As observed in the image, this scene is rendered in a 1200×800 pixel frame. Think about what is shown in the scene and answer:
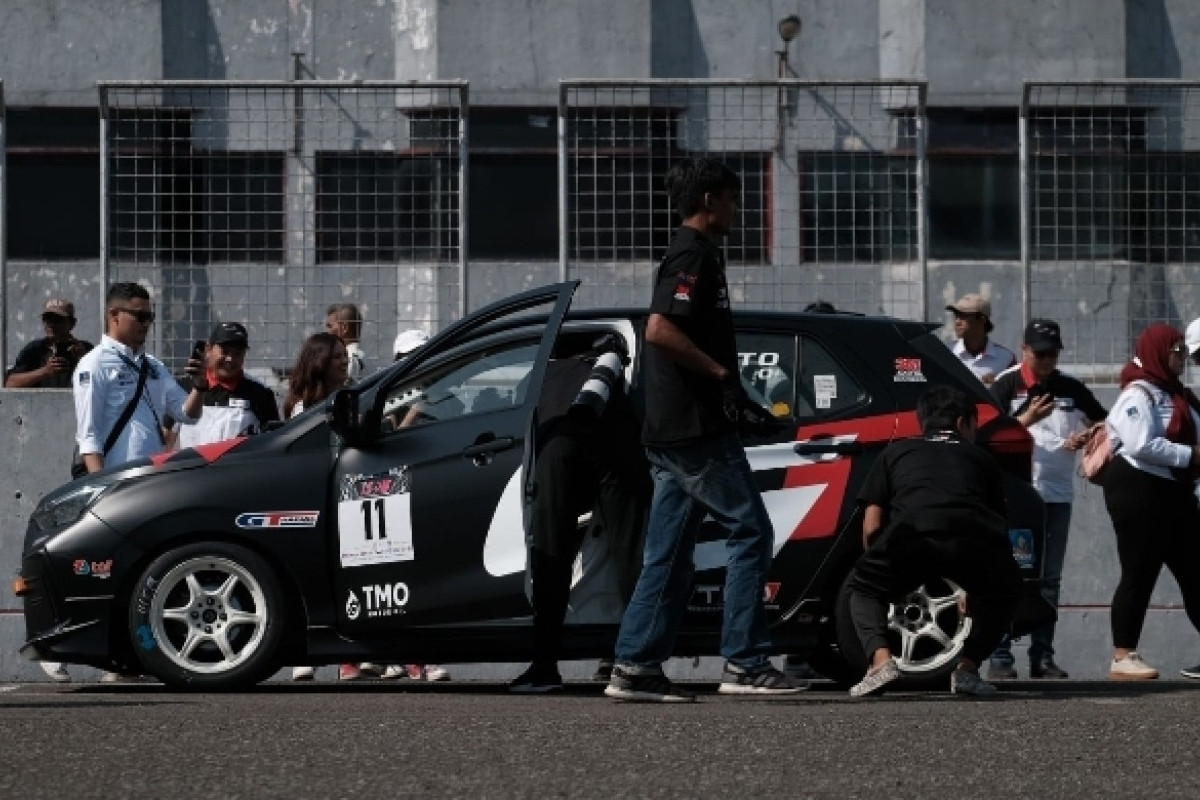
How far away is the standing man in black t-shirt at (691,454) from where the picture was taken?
36.8ft

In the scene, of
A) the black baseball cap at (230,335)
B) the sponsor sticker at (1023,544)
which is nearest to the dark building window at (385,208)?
the black baseball cap at (230,335)

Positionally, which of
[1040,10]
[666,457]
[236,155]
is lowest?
[666,457]

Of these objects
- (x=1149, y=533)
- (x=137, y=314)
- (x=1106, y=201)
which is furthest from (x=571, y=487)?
(x=1106, y=201)

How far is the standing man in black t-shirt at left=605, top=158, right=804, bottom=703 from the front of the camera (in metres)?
11.2

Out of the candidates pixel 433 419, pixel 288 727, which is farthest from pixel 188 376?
pixel 288 727

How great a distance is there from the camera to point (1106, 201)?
680 inches

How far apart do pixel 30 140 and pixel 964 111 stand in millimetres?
7124

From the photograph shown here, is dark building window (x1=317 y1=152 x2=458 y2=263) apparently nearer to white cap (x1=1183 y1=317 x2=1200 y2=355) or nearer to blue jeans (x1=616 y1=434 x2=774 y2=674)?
white cap (x1=1183 y1=317 x2=1200 y2=355)

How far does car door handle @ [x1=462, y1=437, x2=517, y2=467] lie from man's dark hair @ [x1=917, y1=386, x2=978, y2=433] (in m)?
1.67

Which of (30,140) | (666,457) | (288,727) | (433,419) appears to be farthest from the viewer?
(30,140)

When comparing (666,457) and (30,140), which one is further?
(30,140)

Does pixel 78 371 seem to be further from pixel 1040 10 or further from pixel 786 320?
pixel 1040 10

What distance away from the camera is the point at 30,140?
2244 cm

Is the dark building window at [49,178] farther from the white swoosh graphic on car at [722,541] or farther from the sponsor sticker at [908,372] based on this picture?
the sponsor sticker at [908,372]
